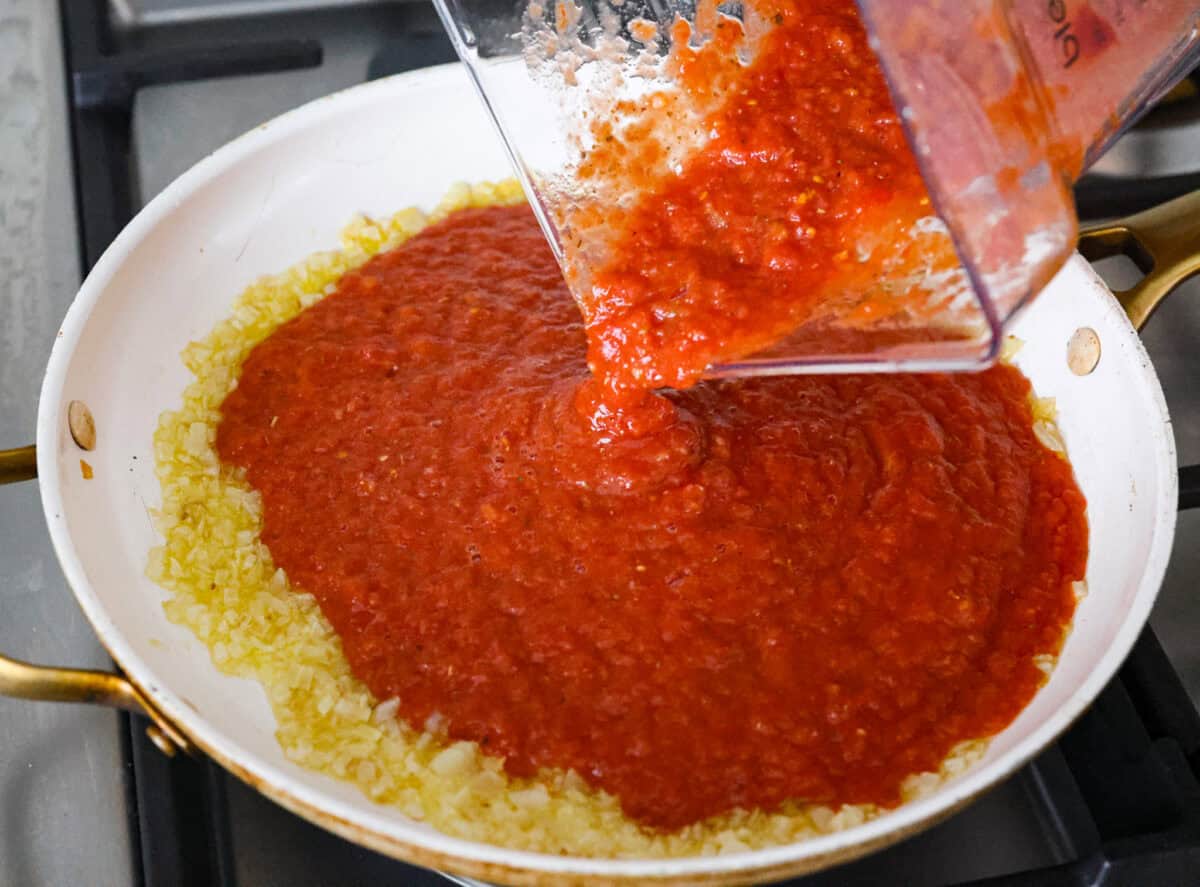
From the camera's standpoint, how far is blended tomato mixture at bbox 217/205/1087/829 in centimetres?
155

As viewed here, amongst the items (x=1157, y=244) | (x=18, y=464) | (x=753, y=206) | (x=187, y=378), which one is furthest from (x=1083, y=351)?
(x=18, y=464)

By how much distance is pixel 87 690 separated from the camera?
4.66 ft

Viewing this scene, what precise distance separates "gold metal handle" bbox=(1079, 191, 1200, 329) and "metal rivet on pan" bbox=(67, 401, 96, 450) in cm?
162

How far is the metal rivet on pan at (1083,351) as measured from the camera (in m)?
1.90

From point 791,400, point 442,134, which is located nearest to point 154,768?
point 791,400

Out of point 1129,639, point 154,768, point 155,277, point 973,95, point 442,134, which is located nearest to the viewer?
point 973,95

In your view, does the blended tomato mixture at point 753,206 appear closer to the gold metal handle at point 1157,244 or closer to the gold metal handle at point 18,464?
the gold metal handle at point 1157,244

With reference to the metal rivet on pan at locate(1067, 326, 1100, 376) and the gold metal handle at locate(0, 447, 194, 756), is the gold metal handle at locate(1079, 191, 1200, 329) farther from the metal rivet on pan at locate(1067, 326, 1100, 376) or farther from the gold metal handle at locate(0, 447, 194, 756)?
the gold metal handle at locate(0, 447, 194, 756)

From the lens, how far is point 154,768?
157 cm

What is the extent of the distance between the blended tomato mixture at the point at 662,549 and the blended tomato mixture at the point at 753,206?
18cm

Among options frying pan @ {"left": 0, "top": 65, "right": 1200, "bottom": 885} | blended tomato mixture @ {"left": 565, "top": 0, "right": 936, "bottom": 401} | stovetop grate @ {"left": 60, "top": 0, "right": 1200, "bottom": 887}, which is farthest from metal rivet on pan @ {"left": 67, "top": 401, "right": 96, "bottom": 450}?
blended tomato mixture @ {"left": 565, "top": 0, "right": 936, "bottom": 401}

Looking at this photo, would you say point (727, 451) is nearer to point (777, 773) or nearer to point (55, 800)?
point (777, 773)

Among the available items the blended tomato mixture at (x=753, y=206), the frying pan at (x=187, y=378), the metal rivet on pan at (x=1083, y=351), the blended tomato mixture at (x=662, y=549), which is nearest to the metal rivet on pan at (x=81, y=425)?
the frying pan at (x=187, y=378)

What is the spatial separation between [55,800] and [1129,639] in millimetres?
1451
